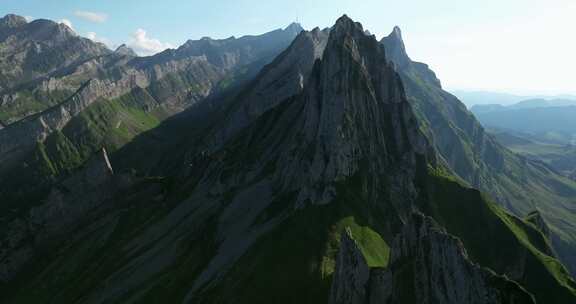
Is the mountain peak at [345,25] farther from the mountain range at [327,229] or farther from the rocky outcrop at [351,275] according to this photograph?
the rocky outcrop at [351,275]

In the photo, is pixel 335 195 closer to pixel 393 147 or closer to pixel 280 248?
pixel 280 248

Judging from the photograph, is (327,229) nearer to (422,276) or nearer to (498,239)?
(422,276)

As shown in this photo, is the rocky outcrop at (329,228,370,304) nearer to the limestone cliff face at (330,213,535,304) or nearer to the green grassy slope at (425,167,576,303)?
the limestone cliff face at (330,213,535,304)

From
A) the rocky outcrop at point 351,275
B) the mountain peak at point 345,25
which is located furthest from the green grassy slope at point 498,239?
the mountain peak at point 345,25

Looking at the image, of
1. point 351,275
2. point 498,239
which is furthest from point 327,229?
point 498,239

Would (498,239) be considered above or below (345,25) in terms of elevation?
below

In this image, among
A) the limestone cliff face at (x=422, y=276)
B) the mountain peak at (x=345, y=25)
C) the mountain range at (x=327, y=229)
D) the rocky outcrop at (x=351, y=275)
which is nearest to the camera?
the limestone cliff face at (x=422, y=276)

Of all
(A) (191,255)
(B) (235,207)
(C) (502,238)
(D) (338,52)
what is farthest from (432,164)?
(A) (191,255)

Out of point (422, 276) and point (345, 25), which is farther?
point (345, 25)
